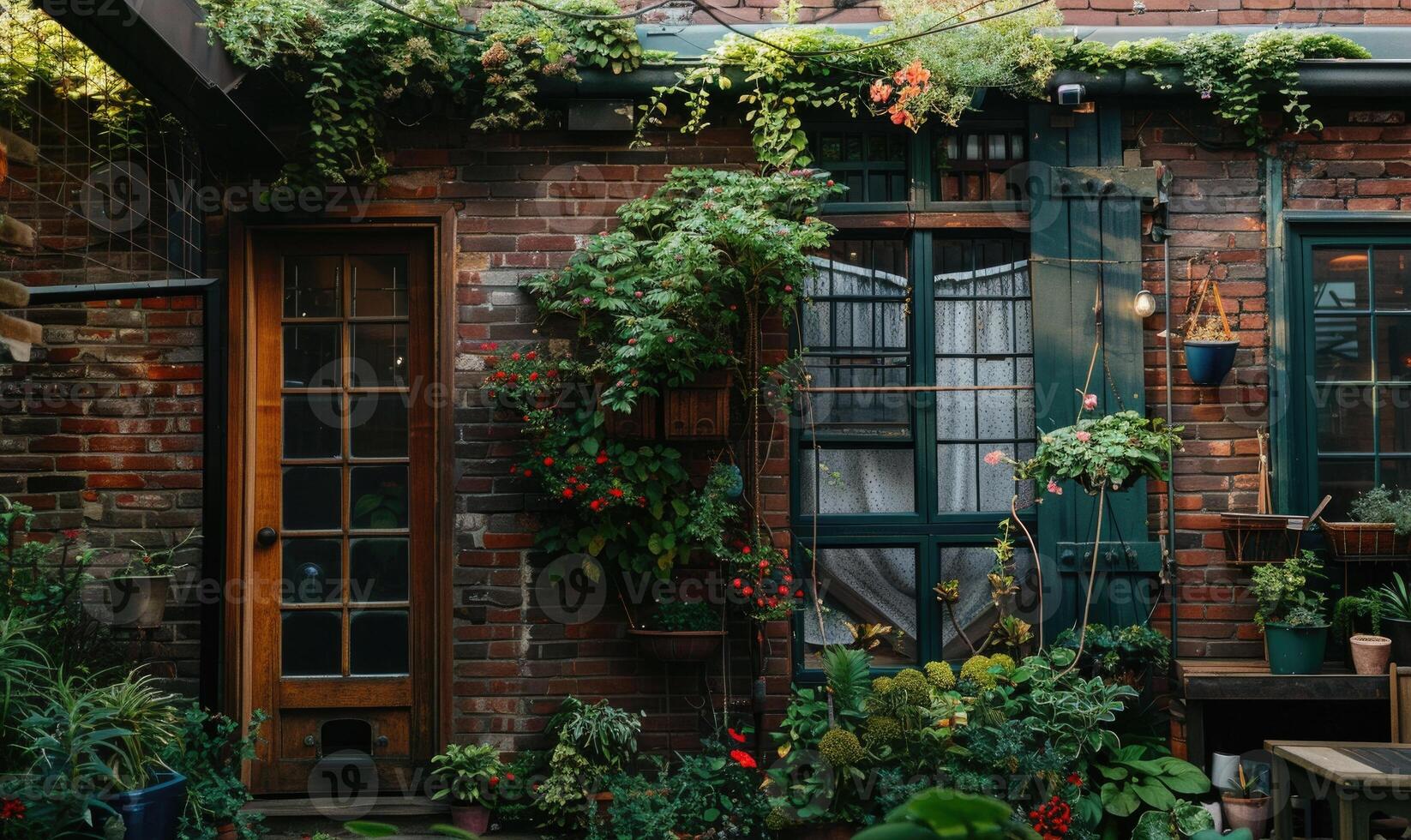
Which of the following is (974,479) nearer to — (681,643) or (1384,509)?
(681,643)

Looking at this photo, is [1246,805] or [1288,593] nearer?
[1246,805]

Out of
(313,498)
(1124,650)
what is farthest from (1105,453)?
(313,498)

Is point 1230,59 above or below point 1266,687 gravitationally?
above

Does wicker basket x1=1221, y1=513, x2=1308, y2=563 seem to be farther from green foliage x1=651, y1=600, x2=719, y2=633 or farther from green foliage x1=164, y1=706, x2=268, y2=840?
green foliage x1=164, y1=706, x2=268, y2=840

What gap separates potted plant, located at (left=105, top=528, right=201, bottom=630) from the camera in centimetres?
436

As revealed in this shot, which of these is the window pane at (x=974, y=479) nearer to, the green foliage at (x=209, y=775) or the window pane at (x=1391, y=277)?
the window pane at (x=1391, y=277)

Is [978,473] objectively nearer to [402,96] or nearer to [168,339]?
[402,96]

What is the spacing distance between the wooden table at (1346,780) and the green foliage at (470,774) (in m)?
3.08

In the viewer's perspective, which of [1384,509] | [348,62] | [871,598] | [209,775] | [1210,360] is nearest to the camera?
[209,775]

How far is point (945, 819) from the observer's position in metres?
0.53

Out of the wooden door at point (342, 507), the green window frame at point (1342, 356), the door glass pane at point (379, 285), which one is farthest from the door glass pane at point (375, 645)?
the green window frame at point (1342, 356)

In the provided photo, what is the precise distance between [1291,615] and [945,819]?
451cm

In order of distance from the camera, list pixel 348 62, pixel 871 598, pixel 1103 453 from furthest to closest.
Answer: pixel 871 598 → pixel 348 62 → pixel 1103 453

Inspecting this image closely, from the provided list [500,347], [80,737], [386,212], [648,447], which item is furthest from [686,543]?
[80,737]
